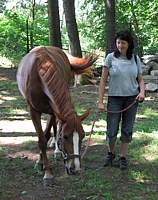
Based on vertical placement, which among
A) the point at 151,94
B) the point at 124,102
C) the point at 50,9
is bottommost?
the point at 151,94

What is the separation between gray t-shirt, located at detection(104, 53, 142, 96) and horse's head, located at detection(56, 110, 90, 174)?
3.24ft

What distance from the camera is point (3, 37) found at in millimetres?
14297

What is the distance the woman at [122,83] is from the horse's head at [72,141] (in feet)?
2.75

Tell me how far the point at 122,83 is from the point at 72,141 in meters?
1.18

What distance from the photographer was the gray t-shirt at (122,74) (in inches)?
160

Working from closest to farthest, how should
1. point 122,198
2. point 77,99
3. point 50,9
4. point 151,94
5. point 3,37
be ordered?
point 122,198 → point 77,99 → point 151,94 → point 50,9 → point 3,37

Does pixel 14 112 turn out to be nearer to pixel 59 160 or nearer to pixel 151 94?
pixel 59 160

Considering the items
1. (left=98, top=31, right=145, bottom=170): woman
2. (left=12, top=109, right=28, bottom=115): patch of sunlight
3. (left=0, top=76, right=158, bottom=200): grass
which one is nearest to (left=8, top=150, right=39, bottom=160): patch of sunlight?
(left=0, top=76, right=158, bottom=200): grass

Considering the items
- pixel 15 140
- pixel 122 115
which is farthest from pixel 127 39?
pixel 15 140

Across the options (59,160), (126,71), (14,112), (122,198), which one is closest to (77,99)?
(14,112)

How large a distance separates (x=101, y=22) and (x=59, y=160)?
575 inches

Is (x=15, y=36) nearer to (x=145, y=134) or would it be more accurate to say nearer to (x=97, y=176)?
(x=145, y=134)

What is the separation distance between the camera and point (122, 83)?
13.4 ft

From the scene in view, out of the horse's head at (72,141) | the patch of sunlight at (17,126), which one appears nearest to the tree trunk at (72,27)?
the patch of sunlight at (17,126)
